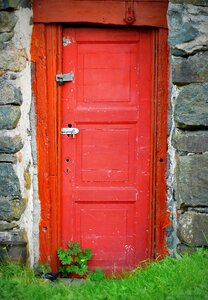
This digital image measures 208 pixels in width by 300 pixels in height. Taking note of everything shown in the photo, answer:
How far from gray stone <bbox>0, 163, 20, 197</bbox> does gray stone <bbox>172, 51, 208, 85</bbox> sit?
1.40 m

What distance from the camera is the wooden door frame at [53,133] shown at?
3.70m

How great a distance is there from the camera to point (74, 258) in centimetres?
387

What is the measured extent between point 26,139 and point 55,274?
115cm

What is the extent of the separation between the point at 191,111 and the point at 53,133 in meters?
1.19

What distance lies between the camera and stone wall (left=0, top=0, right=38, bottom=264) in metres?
3.48

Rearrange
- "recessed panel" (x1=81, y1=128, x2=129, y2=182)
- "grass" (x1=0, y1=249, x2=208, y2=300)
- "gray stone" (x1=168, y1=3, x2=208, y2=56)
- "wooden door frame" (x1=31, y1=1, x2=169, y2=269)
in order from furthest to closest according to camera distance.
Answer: "recessed panel" (x1=81, y1=128, x2=129, y2=182), "wooden door frame" (x1=31, y1=1, x2=169, y2=269), "gray stone" (x1=168, y1=3, x2=208, y2=56), "grass" (x1=0, y1=249, x2=208, y2=300)

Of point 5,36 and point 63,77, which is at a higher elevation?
point 5,36

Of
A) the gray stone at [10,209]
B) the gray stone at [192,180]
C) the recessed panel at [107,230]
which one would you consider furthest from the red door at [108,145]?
the gray stone at [192,180]

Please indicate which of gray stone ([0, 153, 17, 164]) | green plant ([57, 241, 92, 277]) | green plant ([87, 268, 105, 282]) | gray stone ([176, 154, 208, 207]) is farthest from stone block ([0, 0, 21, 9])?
green plant ([87, 268, 105, 282])

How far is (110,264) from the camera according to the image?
3.91m

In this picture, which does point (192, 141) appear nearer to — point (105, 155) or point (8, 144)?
point (105, 155)

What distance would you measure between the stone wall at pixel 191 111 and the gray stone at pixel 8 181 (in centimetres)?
124

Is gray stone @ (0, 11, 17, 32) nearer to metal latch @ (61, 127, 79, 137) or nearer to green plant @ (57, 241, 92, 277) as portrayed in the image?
metal latch @ (61, 127, 79, 137)

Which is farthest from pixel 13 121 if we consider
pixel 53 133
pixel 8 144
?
pixel 53 133
